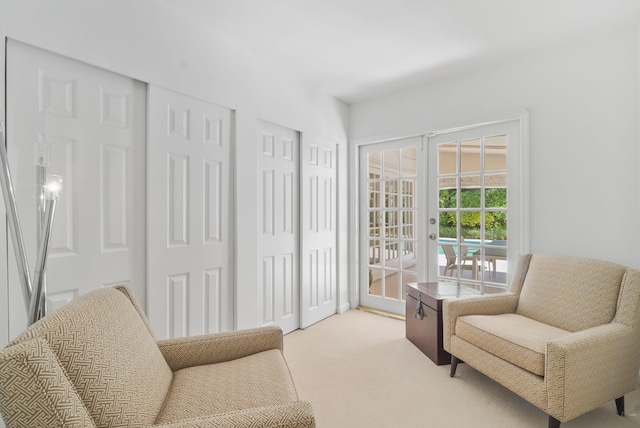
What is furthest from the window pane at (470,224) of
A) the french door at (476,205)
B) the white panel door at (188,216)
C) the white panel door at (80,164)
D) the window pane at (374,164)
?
the white panel door at (80,164)

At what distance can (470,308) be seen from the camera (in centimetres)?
228

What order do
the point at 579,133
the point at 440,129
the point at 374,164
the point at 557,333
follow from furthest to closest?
the point at 374,164 → the point at 440,129 → the point at 579,133 → the point at 557,333

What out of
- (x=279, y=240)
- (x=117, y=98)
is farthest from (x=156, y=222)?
(x=279, y=240)

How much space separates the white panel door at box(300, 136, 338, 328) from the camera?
3.26m

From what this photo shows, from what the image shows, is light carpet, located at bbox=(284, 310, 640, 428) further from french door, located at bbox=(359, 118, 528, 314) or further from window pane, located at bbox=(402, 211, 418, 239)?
window pane, located at bbox=(402, 211, 418, 239)

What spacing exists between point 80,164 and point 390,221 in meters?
2.86

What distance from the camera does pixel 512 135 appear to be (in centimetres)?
286

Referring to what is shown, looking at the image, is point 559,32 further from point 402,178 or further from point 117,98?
point 117,98

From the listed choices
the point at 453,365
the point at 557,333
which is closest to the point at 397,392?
the point at 453,365

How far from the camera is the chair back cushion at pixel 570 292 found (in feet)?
6.40

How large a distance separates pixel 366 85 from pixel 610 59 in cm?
192

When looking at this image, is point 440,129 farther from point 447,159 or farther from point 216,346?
point 216,346

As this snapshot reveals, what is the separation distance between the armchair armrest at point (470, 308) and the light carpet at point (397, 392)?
299 millimetres

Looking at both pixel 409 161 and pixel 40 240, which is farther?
pixel 409 161
